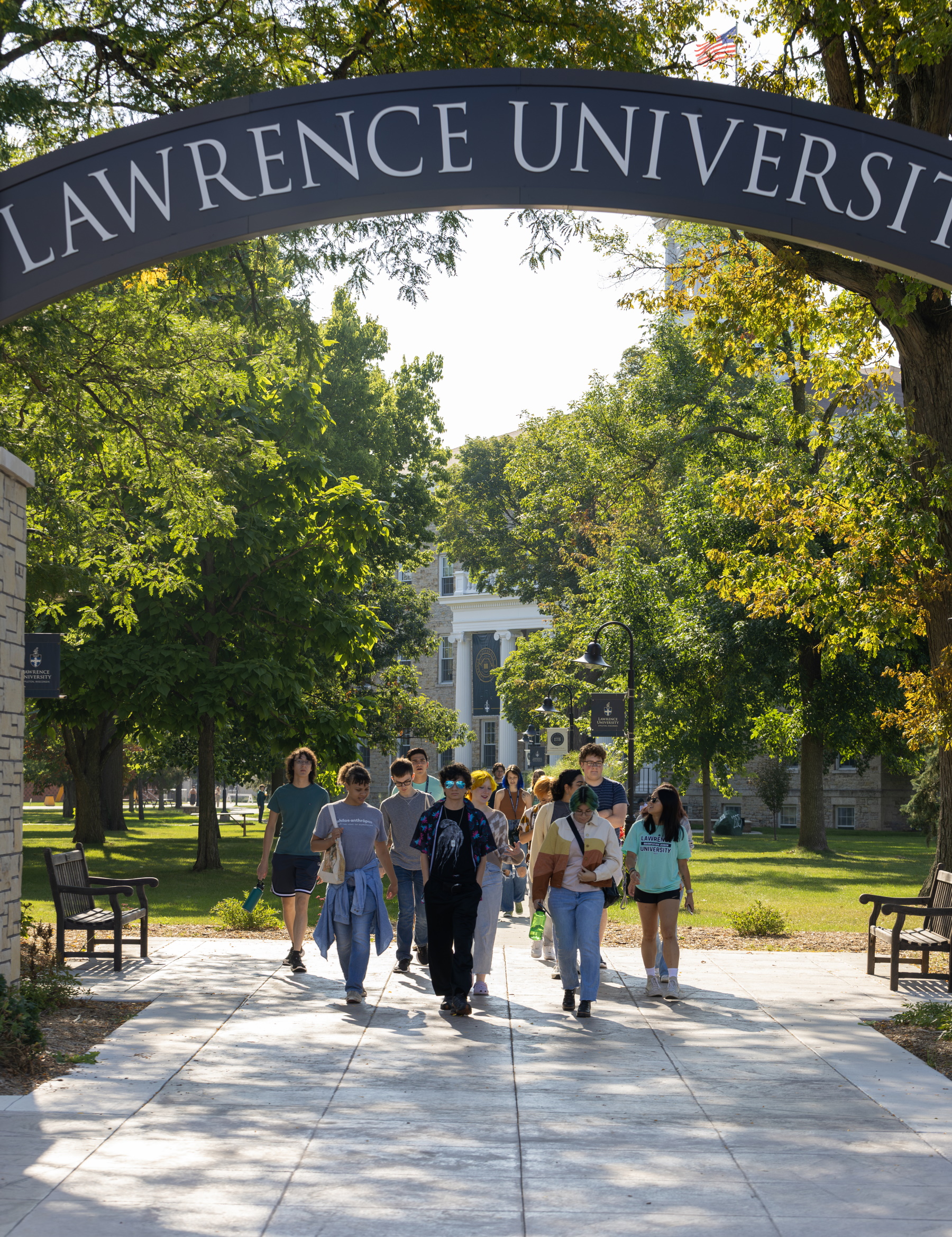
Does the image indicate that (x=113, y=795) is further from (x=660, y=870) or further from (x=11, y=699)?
(x=11, y=699)

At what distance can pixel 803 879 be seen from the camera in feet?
84.1

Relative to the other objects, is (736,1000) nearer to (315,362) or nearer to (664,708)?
(315,362)

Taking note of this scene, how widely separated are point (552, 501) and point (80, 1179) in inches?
1326

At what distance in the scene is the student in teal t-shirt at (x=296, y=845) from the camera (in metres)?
11.5

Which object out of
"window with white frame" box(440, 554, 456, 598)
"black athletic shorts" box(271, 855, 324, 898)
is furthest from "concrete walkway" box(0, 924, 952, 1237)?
"window with white frame" box(440, 554, 456, 598)

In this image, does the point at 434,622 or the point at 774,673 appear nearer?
the point at 774,673

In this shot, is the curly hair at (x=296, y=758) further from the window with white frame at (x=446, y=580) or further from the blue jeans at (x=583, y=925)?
the window with white frame at (x=446, y=580)

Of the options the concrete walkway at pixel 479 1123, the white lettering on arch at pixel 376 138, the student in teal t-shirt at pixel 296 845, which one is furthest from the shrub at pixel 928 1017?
the white lettering on arch at pixel 376 138

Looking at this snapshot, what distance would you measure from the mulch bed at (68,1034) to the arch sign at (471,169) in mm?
4285

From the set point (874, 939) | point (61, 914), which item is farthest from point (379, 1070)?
point (874, 939)

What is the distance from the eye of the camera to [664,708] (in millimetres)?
33531

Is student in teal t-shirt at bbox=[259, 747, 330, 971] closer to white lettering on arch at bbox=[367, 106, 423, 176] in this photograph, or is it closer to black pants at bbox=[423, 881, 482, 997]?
black pants at bbox=[423, 881, 482, 997]

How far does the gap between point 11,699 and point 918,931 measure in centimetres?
806

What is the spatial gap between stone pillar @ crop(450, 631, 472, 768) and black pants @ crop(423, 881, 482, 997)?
193 ft
